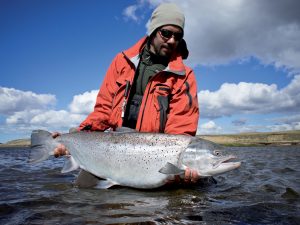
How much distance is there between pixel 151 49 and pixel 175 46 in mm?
595

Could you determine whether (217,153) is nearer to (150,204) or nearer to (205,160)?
(205,160)

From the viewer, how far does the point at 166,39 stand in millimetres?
6926

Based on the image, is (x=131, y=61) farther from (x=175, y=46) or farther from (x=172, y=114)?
(x=172, y=114)

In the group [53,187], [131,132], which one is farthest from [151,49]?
[53,187]

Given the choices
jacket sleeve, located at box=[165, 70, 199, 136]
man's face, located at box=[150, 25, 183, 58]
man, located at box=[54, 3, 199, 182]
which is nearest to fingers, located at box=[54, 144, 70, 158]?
man, located at box=[54, 3, 199, 182]

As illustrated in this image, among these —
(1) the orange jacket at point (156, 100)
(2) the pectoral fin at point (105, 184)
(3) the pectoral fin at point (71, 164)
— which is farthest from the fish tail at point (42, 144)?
(2) the pectoral fin at point (105, 184)

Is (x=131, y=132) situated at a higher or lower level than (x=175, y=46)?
lower

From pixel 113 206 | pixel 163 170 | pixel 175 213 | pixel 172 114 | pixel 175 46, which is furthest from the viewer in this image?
pixel 175 46

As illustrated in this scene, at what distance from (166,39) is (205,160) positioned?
111 inches

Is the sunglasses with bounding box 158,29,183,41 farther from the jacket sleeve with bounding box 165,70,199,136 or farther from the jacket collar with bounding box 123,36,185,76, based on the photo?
the jacket sleeve with bounding box 165,70,199,136

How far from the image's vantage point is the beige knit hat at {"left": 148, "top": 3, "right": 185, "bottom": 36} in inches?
268

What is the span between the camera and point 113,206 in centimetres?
461

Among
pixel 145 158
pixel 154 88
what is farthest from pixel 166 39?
pixel 145 158

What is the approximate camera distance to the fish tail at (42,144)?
6535 mm
